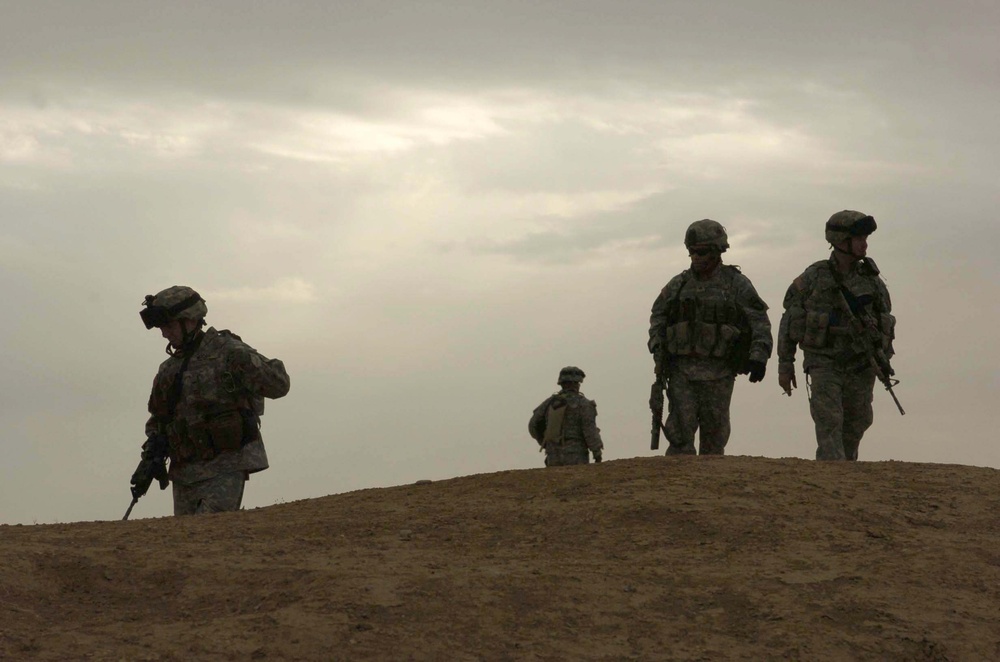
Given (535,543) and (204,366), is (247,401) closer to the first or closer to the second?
(204,366)

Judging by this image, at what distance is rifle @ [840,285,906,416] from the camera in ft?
37.8

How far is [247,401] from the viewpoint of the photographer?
9672mm

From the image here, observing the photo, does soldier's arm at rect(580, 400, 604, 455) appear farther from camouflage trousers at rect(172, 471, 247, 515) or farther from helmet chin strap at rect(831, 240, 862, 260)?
camouflage trousers at rect(172, 471, 247, 515)

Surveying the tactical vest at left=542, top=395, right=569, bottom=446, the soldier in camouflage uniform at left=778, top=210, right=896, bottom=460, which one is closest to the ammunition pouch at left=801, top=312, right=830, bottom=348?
the soldier in camouflage uniform at left=778, top=210, right=896, bottom=460

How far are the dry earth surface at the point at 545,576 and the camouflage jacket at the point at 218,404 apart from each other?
478 mm

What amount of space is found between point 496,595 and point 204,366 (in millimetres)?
3635

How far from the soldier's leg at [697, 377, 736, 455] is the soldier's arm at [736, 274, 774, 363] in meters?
0.40

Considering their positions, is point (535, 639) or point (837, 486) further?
point (837, 486)

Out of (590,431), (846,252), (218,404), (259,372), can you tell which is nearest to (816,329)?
(846,252)

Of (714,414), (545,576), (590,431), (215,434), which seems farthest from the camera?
(590,431)

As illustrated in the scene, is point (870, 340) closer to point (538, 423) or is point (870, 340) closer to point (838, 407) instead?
point (838, 407)

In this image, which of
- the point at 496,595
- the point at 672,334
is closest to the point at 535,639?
the point at 496,595

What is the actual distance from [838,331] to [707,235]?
1.37 m

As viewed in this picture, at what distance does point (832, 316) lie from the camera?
37.9 feet
